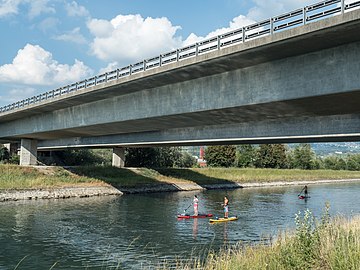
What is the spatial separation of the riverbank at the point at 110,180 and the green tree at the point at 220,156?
50.4 ft

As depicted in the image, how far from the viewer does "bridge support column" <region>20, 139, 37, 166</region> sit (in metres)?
58.2

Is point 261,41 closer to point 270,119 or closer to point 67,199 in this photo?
point 270,119

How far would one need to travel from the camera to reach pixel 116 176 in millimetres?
59344

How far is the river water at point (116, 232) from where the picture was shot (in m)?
19.8

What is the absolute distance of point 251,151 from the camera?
107938 mm

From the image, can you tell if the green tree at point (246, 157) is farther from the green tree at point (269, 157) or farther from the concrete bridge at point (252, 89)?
the concrete bridge at point (252, 89)

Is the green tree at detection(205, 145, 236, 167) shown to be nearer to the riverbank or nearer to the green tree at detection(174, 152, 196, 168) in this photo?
the green tree at detection(174, 152, 196, 168)

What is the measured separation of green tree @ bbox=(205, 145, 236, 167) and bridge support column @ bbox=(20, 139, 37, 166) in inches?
2018

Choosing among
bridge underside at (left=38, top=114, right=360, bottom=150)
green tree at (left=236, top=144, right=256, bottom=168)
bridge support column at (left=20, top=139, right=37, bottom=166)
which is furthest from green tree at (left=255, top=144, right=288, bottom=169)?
bridge underside at (left=38, top=114, right=360, bottom=150)

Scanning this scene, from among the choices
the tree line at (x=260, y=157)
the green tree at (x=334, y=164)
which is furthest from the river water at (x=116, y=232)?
the green tree at (x=334, y=164)

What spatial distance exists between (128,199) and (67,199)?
713 cm

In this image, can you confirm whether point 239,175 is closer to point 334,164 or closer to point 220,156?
point 220,156

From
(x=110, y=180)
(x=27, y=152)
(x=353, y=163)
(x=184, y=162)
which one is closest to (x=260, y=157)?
(x=184, y=162)

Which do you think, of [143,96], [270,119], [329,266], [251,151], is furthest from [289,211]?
[251,151]
